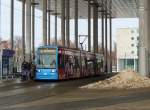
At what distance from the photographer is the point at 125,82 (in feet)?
112

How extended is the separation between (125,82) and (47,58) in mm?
13136

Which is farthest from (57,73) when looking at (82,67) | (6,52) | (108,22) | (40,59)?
(108,22)

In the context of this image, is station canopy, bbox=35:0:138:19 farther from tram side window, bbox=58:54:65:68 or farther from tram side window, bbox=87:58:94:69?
tram side window, bbox=58:54:65:68

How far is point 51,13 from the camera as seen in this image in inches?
4208

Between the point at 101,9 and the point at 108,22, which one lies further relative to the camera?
the point at 108,22

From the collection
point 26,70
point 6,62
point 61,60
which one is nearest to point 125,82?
point 61,60

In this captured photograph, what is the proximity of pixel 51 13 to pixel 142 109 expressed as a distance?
90.1 metres

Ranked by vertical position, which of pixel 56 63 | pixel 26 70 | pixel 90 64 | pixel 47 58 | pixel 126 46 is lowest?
pixel 26 70

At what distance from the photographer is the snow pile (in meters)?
32.7

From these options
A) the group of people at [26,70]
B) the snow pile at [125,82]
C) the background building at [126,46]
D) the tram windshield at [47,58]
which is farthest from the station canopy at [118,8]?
the snow pile at [125,82]

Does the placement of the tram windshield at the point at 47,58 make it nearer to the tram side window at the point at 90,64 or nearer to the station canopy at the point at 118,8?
the tram side window at the point at 90,64

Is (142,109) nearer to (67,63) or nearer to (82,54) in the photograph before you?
(67,63)

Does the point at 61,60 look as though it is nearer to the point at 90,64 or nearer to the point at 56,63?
the point at 56,63

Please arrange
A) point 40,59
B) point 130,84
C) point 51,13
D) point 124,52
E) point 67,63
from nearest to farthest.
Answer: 1. point 130,84
2. point 40,59
3. point 67,63
4. point 51,13
5. point 124,52
